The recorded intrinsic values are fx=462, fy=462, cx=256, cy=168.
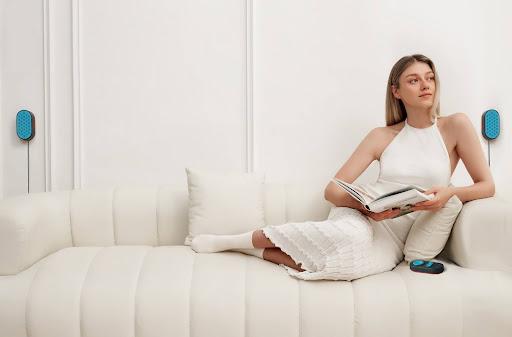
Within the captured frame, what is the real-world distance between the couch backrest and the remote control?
2.19 feet

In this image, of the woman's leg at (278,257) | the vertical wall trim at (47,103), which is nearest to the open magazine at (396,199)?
the woman's leg at (278,257)

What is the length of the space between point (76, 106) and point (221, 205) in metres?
1.21

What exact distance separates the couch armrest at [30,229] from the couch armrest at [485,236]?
184 cm

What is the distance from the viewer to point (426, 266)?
6.10ft

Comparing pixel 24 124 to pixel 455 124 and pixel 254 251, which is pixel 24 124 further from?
pixel 455 124

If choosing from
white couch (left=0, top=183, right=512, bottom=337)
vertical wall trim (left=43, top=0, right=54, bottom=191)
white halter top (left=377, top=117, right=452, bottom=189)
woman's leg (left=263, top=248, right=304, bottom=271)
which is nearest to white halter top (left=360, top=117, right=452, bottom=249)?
white halter top (left=377, top=117, right=452, bottom=189)

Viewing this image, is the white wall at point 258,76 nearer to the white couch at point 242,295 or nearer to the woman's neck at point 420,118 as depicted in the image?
the woman's neck at point 420,118

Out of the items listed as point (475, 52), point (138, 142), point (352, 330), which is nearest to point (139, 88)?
point (138, 142)

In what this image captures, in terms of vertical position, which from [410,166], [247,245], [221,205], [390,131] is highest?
[390,131]

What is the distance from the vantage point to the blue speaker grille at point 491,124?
9.18 ft

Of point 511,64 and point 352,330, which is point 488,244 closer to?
point 352,330

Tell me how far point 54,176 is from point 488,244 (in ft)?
8.05

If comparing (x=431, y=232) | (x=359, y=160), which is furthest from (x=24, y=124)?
(x=431, y=232)

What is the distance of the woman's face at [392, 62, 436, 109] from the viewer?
2318mm
